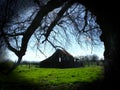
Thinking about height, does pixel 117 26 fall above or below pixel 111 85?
above

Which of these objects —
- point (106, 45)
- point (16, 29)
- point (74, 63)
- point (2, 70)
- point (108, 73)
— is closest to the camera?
point (108, 73)

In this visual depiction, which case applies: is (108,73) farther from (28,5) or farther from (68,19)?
(68,19)

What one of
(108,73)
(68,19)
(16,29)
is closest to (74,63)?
(68,19)

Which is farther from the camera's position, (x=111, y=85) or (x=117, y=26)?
(x=117, y=26)

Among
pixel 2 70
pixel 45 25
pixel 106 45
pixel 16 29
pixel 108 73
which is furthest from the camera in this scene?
pixel 45 25

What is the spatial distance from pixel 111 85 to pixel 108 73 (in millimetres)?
600

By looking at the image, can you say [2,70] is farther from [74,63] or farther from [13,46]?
[74,63]

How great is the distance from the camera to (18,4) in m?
11.5

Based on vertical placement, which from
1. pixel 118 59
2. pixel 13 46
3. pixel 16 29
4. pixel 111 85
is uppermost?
pixel 16 29

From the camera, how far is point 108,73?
854cm

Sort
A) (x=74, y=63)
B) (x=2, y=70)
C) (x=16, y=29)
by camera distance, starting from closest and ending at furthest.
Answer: (x=2, y=70), (x=16, y=29), (x=74, y=63)

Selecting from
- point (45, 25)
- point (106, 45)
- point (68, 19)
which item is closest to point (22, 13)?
point (45, 25)

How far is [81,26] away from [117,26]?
17.9ft

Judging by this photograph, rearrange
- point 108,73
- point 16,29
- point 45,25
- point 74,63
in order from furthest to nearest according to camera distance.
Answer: point 74,63
point 45,25
point 16,29
point 108,73
